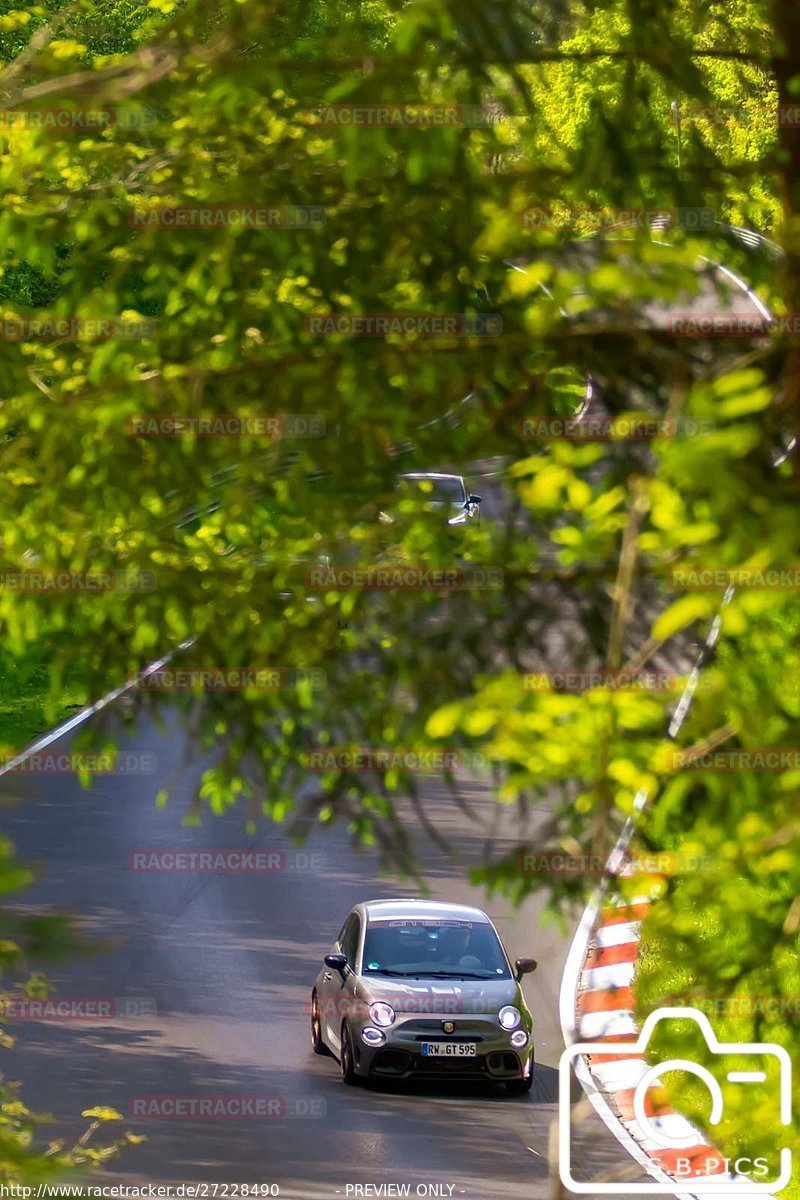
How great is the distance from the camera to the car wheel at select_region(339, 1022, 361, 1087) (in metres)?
17.0

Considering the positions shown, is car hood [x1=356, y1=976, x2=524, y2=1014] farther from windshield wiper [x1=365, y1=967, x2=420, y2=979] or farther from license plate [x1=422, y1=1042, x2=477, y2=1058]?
license plate [x1=422, y1=1042, x2=477, y2=1058]

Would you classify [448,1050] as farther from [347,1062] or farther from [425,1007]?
[347,1062]

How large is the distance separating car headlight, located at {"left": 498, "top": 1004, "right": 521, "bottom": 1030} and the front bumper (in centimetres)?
6

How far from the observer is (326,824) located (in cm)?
609

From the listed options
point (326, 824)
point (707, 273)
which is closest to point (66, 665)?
point (326, 824)

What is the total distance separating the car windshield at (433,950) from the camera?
56.5 ft

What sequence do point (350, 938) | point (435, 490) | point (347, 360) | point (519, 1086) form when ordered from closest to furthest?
point (347, 360)
point (435, 490)
point (519, 1086)
point (350, 938)

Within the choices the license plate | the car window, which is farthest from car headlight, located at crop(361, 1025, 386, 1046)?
the car window

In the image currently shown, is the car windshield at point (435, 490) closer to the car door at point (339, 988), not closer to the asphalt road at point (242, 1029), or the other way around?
the asphalt road at point (242, 1029)

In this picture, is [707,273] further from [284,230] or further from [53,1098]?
[53,1098]

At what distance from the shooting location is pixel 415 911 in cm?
1802

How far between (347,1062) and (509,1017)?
5.15 ft

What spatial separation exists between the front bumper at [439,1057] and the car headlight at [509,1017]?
6 centimetres

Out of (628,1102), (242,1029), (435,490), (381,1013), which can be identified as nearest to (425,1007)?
(381,1013)
